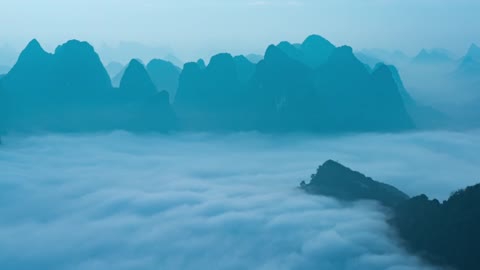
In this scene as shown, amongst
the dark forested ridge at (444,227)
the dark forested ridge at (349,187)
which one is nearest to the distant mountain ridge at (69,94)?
the dark forested ridge at (349,187)

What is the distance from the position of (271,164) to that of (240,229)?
792 inches

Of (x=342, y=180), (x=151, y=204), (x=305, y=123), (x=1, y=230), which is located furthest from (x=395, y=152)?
(x=1, y=230)

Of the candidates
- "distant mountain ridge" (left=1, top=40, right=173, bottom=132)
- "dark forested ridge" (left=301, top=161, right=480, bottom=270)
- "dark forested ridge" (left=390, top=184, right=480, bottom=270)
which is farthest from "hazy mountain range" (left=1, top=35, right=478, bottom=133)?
"dark forested ridge" (left=390, top=184, right=480, bottom=270)

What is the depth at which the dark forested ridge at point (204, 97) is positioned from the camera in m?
66.9

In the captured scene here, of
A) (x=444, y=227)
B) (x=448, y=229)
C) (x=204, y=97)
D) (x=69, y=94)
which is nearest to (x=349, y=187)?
(x=444, y=227)

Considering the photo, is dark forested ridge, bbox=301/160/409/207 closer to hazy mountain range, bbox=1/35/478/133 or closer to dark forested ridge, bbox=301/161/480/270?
dark forested ridge, bbox=301/161/480/270

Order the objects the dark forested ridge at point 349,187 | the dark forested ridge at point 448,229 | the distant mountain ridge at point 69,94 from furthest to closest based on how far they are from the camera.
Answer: the distant mountain ridge at point 69,94 < the dark forested ridge at point 349,187 < the dark forested ridge at point 448,229

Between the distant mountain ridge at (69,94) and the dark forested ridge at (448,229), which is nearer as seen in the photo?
the dark forested ridge at (448,229)

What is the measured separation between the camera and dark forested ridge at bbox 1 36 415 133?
220 feet

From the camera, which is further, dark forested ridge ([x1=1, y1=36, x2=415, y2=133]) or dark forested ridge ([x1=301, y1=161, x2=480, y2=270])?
dark forested ridge ([x1=1, y1=36, x2=415, y2=133])

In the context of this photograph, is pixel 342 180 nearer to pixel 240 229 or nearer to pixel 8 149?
pixel 240 229

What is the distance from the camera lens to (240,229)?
33.8 metres

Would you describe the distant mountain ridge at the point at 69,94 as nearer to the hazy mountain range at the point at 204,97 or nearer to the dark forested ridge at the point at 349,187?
the hazy mountain range at the point at 204,97

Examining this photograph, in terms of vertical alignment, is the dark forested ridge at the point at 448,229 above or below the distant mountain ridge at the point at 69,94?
below
